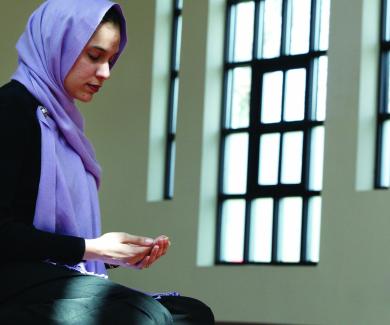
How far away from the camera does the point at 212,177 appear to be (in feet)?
30.7

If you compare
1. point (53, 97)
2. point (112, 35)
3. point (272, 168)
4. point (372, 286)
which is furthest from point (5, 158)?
point (272, 168)

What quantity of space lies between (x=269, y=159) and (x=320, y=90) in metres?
0.79

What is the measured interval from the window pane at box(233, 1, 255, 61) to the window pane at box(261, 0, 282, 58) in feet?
0.61

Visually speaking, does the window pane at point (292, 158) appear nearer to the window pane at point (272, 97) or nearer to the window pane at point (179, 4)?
the window pane at point (272, 97)

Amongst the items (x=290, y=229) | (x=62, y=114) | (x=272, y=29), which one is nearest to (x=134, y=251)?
(x=62, y=114)

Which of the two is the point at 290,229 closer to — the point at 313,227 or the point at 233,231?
the point at 313,227

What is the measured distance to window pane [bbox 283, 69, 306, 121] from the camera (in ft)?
29.1

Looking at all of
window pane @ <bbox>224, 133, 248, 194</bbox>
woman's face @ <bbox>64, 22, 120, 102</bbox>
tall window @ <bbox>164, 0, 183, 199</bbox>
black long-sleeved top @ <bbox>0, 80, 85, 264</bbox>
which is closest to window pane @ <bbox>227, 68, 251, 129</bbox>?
window pane @ <bbox>224, 133, 248, 194</bbox>

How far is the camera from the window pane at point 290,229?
8.77 metres

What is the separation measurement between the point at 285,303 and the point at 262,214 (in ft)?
3.29

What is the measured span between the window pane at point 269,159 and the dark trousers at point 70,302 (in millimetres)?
6396

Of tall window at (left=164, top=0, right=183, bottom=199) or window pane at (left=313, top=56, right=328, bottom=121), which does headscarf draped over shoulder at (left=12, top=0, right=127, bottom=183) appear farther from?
tall window at (left=164, top=0, right=183, bottom=199)

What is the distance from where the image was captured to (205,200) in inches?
367

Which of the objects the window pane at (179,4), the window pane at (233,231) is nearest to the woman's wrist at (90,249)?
the window pane at (233,231)
